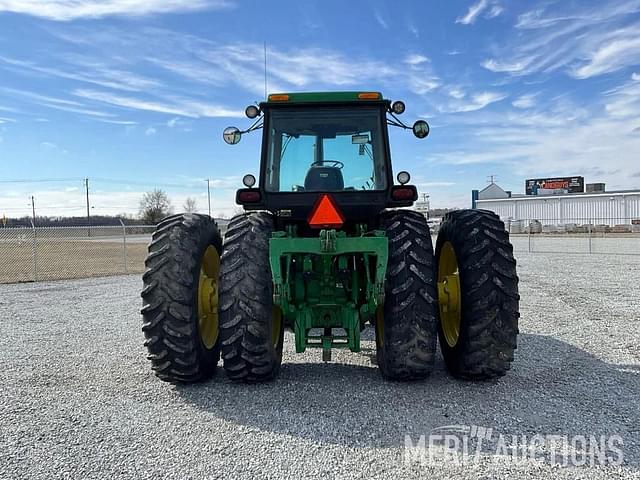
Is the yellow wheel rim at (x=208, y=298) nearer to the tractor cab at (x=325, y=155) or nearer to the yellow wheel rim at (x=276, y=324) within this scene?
the yellow wheel rim at (x=276, y=324)

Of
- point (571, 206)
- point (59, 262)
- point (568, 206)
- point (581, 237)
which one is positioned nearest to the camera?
point (59, 262)

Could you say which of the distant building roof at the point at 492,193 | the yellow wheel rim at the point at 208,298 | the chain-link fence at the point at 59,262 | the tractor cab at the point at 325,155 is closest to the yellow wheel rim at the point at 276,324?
the yellow wheel rim at the point at 208,298

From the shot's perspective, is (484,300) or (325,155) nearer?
(484,300)

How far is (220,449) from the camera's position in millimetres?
3291

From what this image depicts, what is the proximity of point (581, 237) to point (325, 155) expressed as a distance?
31887mm

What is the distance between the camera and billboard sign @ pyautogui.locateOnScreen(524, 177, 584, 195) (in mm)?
75500

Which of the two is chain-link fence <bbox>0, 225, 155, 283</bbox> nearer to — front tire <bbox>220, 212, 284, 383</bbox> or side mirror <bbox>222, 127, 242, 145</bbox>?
side mirror <bbox>222, 127, 242, 145</bbox>

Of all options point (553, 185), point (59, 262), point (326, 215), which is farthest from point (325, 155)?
point (553, 185)

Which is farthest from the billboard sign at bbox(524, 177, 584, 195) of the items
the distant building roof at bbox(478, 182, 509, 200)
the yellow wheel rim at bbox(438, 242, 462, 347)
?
the yellow wheel rim at bbox(438, 242, 462, 347)

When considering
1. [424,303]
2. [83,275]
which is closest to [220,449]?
[424,303]

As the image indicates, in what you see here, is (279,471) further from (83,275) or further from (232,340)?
(83,275)

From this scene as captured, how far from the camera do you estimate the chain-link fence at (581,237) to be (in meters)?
23.7

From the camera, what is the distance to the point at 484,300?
4328 mm

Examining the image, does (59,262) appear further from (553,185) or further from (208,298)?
(553,185)
